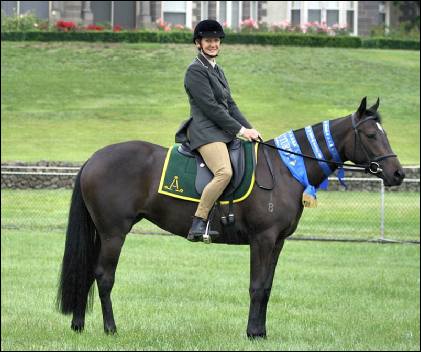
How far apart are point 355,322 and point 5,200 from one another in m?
13.5

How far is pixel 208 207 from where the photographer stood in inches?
418

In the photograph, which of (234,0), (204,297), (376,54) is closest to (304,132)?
(204,297)

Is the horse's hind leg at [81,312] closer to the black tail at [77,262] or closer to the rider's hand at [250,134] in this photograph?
the black tail at [77,262]

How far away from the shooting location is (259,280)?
35.1ft

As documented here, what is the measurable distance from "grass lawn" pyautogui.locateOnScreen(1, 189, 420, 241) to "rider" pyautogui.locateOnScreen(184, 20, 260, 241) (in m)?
12.4

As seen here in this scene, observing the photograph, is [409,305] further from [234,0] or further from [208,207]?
[234,0]

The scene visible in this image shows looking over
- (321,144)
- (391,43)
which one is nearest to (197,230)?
(321,144)

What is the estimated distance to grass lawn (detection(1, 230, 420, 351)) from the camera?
11.3m

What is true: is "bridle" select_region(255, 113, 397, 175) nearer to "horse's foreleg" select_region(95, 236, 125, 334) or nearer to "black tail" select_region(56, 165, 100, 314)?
"horse's foreleg" select_region(95, 236, 125, 334)

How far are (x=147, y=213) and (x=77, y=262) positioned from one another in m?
0.85

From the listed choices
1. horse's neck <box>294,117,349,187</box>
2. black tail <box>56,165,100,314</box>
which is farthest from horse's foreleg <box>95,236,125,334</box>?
horse's neck <box>294,117,349,187</box>

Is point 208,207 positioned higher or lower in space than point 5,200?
higher

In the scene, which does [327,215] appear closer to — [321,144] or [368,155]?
[321,144]

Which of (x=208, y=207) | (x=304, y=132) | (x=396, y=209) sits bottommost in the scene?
(x=396, y=209)
